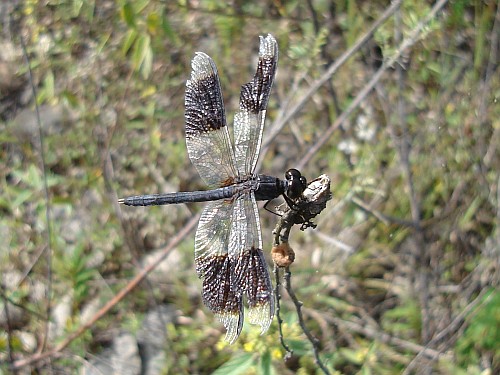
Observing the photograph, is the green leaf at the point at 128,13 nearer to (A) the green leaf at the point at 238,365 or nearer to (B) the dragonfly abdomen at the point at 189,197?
(B) the dragonfly abdomen at the point at 189,197

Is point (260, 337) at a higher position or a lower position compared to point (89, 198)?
higher

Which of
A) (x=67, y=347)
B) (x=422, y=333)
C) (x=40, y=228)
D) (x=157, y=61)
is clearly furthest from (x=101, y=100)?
(x=422, y=333)

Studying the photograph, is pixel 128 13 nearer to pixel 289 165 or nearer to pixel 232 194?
pixel 232 194

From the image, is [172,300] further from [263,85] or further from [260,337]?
[263,85]

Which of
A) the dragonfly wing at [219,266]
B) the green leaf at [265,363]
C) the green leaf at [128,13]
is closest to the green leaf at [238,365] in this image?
the green leaf at [265,363]

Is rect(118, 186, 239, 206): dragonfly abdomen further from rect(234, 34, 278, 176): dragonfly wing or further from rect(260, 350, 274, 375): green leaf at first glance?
rect(260, 350, 274, 375): green leaf
